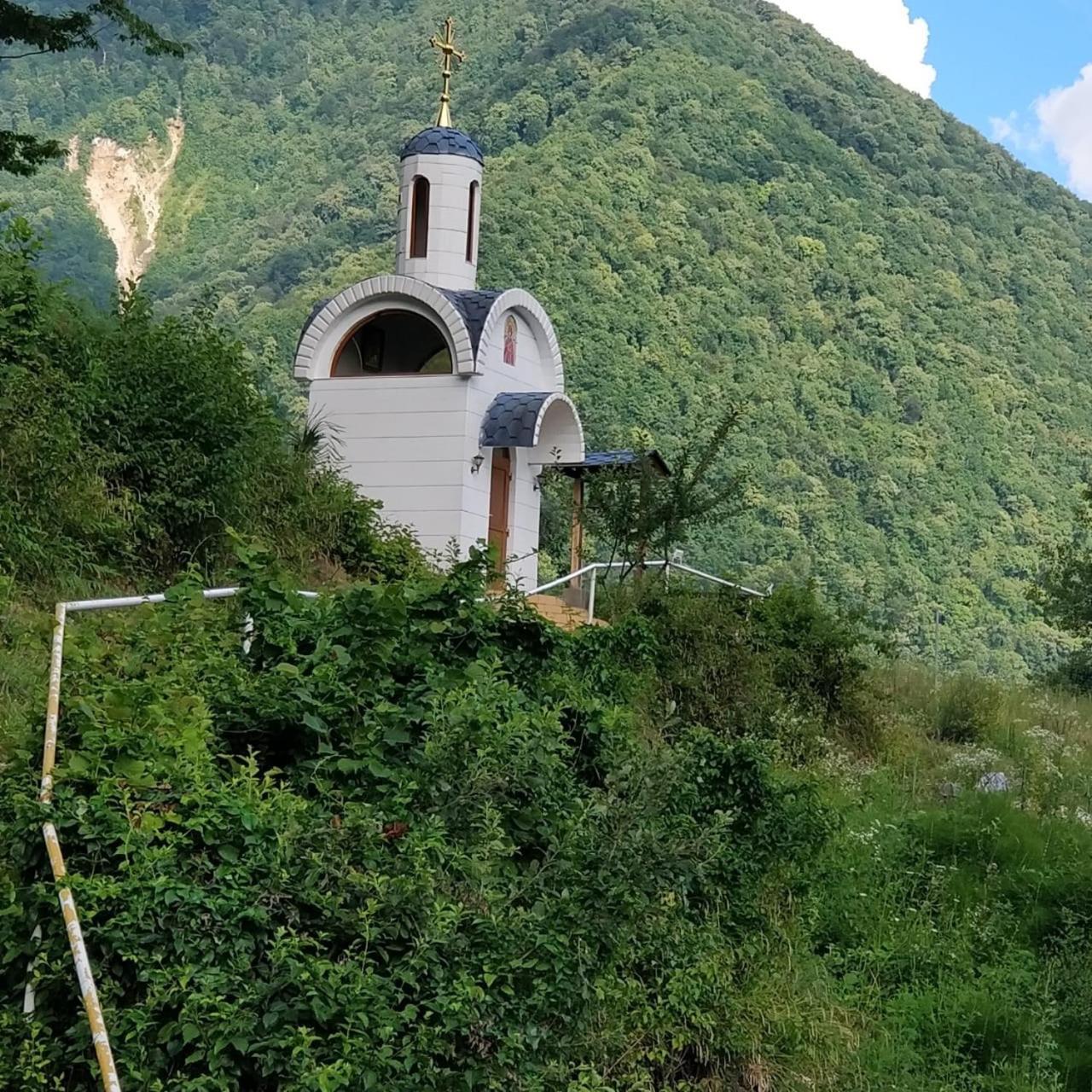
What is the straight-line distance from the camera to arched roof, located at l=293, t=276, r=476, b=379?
877 inches

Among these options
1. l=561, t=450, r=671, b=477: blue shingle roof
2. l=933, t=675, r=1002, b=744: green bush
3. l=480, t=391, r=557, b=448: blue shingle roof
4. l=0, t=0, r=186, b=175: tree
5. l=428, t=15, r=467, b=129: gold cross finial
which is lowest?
l=933, t=675, r=1002, b=744: green bush

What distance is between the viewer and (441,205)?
80.2 feet

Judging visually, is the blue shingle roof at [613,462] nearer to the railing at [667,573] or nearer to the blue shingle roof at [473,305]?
the railing at [667,573]

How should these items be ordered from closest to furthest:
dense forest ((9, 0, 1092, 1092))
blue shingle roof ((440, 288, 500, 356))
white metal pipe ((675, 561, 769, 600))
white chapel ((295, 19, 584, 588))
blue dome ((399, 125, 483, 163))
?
dense forest ((9, 0, 1092, 1092))
white metal pipe ((675, 561, 769, 600))
white chapel ((295, 19, 584, 588))
blue shingle roof ((440, 288, 500, 356))
blue dome ((399, 125, 483, 163))

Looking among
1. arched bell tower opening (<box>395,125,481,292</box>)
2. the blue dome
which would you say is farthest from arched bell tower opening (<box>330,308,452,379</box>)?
the blue dome

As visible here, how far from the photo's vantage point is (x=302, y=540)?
16.8 m

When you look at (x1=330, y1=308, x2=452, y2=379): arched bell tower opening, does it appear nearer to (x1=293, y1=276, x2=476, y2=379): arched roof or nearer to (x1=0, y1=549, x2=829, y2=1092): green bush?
(x1=293, y1=276, x2=476, y2=379): arched roof

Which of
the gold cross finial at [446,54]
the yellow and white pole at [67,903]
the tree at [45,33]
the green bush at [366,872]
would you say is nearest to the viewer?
the yellow and white pole at [67,903]

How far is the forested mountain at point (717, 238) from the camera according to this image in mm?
58594

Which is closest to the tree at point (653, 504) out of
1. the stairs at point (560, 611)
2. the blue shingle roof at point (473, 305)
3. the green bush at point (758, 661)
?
the stairs at point (560, 611)

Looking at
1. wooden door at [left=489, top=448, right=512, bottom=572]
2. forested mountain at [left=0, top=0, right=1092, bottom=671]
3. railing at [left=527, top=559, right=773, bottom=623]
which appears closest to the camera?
railing at [left=527, top=559, right=773, bottom=623]

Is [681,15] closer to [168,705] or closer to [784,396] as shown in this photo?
[784,396]

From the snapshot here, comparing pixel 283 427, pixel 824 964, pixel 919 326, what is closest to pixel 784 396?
pixel 919 326

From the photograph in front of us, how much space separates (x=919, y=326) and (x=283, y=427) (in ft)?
202
